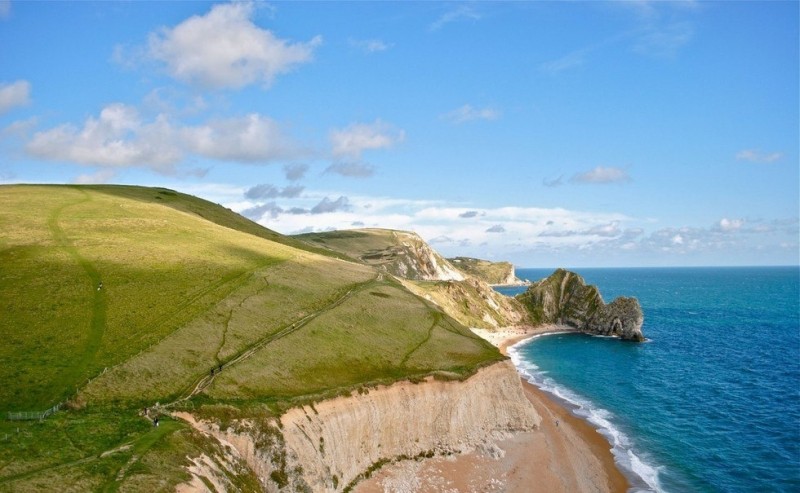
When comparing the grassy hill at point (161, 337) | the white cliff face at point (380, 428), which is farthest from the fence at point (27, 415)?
the white cliff face at point (380, 428)

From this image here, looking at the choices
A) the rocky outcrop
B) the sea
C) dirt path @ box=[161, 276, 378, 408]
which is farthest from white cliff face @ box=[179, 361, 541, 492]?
the rocky outcrop

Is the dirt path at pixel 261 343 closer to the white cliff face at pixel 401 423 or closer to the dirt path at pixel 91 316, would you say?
the white cliff face at pixel 401 423

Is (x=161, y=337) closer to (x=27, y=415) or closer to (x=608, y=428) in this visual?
(x=27, y=415)

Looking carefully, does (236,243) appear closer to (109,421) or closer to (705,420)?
(109,421)

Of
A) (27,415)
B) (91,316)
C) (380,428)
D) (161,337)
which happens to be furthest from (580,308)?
(27,415)

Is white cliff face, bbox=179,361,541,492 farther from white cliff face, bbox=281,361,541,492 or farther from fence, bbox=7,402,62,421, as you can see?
fence, bbox=7,402,62,421
